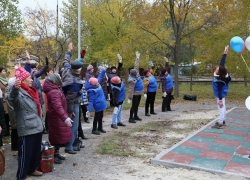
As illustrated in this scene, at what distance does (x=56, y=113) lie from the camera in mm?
4801

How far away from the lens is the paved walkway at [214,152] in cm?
492

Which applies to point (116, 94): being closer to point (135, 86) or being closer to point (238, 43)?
point (135, 86)

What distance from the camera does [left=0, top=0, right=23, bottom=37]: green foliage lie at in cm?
1652

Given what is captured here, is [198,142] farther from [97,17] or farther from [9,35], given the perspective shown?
[97,17]

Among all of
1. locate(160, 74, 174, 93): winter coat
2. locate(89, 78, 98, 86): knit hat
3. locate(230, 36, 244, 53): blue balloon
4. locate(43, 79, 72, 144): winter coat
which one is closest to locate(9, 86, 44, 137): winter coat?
locate(43, 79, 72, 144): winter coat

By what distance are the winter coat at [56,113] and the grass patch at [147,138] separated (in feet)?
4.14

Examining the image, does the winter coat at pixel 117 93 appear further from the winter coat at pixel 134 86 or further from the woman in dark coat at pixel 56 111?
the woman in dark coat at pixel 56 111

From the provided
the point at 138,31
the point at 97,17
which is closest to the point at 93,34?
the point at 97,17

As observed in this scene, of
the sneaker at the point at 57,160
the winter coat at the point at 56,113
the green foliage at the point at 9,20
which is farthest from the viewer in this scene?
the green foliage at the point at 9,20

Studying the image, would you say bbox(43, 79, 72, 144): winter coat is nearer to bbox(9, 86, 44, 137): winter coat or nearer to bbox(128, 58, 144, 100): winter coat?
bbox(9, 86, 44, 137): winter coat

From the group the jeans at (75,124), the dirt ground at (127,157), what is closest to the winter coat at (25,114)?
the dirt ground at (127,157)

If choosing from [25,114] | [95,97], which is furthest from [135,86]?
[25,114]

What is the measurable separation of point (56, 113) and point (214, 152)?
3.45m

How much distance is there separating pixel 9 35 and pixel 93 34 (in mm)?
8090
